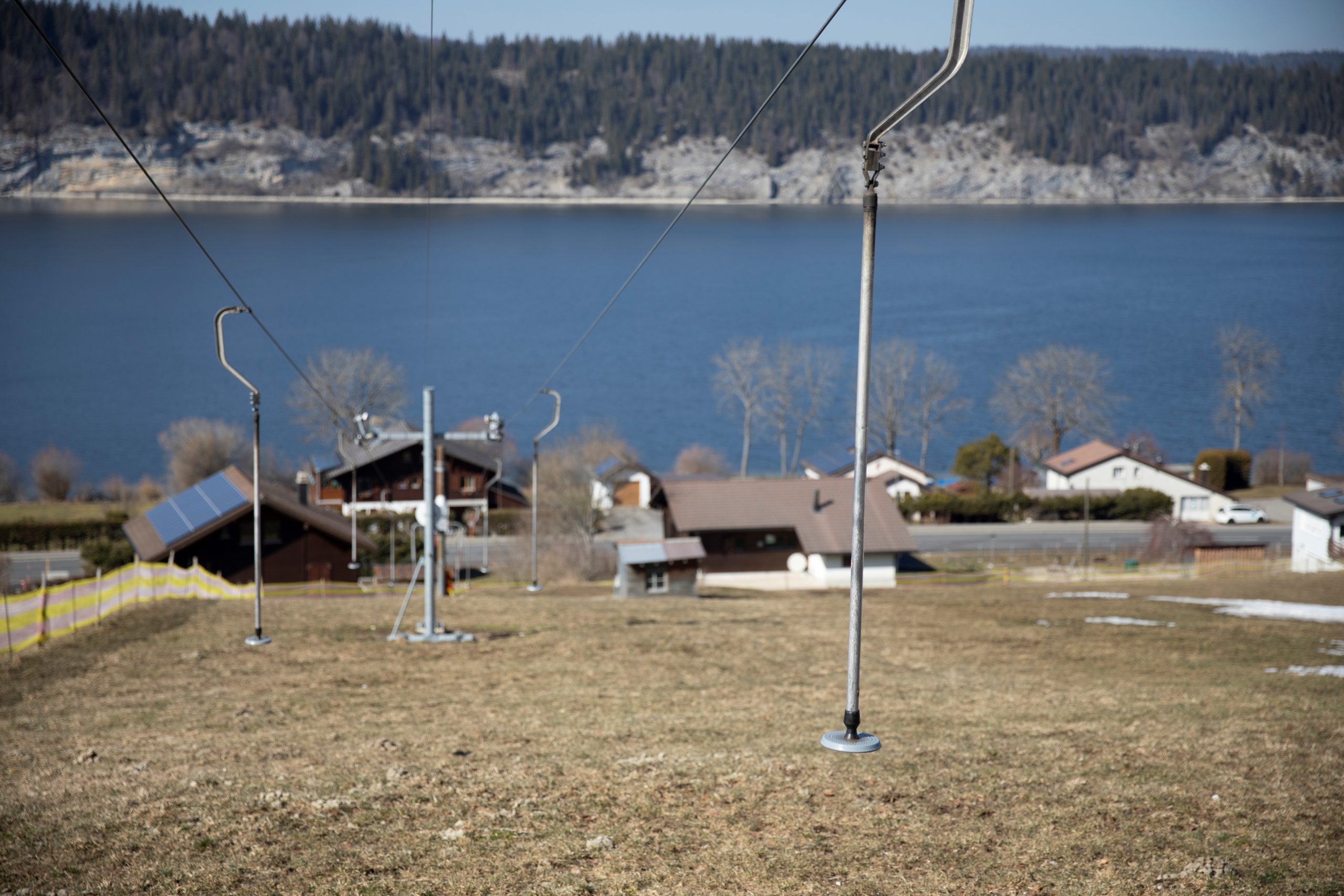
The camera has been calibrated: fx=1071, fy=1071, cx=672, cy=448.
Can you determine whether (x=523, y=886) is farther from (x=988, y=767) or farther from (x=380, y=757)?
(x=988, y=767)

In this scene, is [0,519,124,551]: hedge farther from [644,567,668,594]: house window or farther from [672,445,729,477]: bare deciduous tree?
[672,445,729,477]: bare deciduous tree

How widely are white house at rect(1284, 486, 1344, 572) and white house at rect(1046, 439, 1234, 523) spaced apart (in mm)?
15737

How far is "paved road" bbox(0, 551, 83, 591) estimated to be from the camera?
4416 cm

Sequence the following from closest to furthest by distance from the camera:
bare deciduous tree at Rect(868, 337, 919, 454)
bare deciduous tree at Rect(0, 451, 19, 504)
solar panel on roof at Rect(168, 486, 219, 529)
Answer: solar panel on roof at Rect(168, 486, 219, 529) → bare deciduous tree at Rect(0, 451, 19, 504) → bare deciduous tree at Rect(868, 337, 919, 454)

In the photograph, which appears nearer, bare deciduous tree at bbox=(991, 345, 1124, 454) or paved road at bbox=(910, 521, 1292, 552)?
paved road at bbox=(910, 521, 1292, 552)

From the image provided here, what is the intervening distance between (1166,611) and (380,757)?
21.0 meters

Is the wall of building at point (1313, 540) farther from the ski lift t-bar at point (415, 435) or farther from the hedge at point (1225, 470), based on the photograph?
the ski lift t-bar at point (415, 435)

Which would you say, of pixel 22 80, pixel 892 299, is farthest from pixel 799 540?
pixel 22 80

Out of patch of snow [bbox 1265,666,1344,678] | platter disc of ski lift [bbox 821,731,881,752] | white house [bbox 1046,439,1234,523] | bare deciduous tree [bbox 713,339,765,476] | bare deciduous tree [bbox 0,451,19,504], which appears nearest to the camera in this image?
platter disc of ski lift [bbox 821,731,881,752]

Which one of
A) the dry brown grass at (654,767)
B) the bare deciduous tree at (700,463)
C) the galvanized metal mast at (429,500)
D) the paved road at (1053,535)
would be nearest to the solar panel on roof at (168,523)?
the dry brown grass at (654,767)

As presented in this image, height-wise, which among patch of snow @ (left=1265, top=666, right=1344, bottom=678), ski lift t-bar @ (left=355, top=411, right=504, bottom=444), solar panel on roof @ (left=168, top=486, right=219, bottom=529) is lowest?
solar panel on roof @ (left=168, top=486, right=219, bottom=529)

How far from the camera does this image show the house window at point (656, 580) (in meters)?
33.8

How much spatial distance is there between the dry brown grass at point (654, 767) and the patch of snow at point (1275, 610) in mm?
3948

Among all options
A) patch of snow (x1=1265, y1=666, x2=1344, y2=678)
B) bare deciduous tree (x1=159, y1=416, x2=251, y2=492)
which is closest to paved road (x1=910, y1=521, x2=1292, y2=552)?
patch of snow (x1=1265, y1=666, x2=1344, y2=678)
